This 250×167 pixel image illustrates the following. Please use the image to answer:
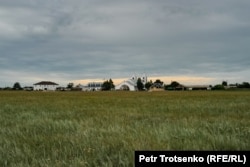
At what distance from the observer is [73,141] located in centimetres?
914

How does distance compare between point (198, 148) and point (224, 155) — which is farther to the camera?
point (198, 148)

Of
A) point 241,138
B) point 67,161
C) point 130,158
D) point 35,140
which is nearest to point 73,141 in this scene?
point 35,140

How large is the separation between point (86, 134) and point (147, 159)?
192 inches

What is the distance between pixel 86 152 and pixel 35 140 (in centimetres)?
237

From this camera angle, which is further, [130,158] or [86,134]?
[86,134]

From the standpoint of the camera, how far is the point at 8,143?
30.4 ft

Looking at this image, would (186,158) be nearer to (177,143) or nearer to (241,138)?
(177,143)

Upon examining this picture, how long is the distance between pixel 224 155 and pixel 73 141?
14.0 ft

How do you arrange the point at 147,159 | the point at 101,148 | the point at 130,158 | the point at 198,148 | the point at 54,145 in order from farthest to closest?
the point at 54,145 → the point at 101,148 → the point at 198,148 → the point at 130,158 → the point at 147,159

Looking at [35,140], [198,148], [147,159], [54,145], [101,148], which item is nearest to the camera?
[147,159]

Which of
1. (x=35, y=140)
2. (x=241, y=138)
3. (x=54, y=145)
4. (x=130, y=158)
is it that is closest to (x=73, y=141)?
(x=54, y=145)

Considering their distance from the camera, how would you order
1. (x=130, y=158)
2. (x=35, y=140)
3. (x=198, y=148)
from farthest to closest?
(x=35, y=140)
(x=198, y=148)
(x=130, y=158)

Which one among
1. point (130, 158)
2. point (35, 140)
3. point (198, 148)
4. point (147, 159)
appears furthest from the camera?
point (35, 140)

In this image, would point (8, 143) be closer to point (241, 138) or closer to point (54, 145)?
point (54, 145)
